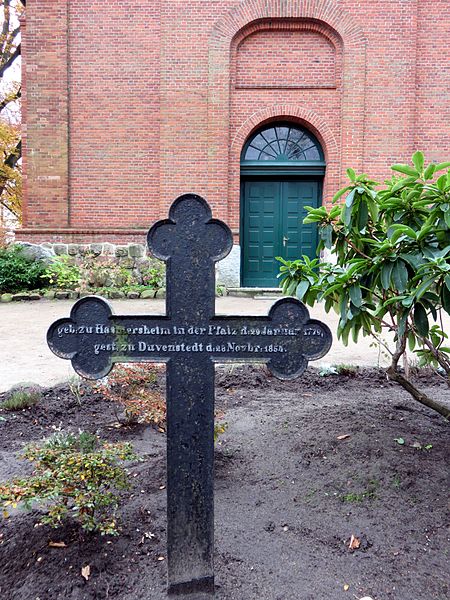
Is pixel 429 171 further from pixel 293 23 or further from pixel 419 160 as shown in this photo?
pixel 293 23

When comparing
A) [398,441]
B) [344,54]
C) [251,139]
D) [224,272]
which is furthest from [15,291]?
[398,441]

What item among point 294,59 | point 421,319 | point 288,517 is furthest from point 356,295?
point 294,59

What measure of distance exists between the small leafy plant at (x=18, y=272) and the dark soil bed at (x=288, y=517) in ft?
28.3

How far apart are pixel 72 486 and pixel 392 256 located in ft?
5.62

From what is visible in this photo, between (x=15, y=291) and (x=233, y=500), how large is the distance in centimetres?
1039

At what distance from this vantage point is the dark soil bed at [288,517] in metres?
1.91

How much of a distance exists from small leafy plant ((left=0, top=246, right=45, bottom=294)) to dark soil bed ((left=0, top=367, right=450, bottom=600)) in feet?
28.3

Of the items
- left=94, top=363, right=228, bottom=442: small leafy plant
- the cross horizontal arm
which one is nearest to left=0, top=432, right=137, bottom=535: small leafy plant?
the cross horizontal arm

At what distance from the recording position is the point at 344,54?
1184cm

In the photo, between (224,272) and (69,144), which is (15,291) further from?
(224,272)

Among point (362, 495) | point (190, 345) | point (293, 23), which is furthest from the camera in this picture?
point (293, 23)

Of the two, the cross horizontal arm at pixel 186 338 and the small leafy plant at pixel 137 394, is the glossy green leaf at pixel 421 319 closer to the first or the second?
the cross horizontal arm at pixel 186 338

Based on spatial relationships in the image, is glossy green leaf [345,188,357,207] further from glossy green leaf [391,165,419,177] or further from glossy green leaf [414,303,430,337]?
glossy green leaf [414,303,430,337]

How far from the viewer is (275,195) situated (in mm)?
12695
